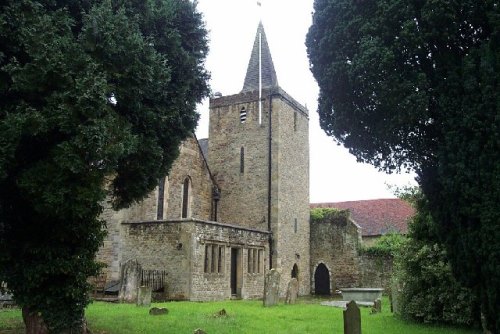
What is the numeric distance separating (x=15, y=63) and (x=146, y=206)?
16.1m

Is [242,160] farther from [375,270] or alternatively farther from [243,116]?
[375,270]

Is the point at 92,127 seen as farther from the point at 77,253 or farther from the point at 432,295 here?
the point at 432,295

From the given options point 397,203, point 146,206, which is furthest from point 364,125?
point 397,203

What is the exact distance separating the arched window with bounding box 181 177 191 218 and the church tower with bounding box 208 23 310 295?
2992 millimetres

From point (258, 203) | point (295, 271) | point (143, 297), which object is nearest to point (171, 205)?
point (258, 203)

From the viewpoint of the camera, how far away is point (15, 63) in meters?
8.29

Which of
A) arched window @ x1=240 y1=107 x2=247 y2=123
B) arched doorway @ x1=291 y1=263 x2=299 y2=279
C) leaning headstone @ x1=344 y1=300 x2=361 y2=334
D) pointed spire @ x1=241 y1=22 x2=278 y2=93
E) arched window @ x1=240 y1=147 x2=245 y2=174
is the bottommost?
leaning headstone @ x1=344 y1=300 x2=361 y2=334

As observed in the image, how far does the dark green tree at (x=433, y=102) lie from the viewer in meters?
8.59

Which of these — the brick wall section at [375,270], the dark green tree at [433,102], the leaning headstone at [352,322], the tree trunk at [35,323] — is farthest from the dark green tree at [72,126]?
the brick wall section at [375,270]

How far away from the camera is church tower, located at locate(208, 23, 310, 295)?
28281mm

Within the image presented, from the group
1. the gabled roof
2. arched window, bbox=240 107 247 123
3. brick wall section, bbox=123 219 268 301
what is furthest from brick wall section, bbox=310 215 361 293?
brick wall section, bbox=123 219 268 301

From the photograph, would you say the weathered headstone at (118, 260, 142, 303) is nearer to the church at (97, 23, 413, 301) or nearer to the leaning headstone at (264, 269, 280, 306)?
the church at (97, 23, 413, 301)

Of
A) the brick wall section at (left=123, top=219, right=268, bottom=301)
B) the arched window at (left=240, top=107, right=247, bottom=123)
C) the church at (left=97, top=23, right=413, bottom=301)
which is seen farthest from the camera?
the arched window at (left=240, top=107, right=247, bottom=123)

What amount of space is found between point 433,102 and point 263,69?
22.0m
